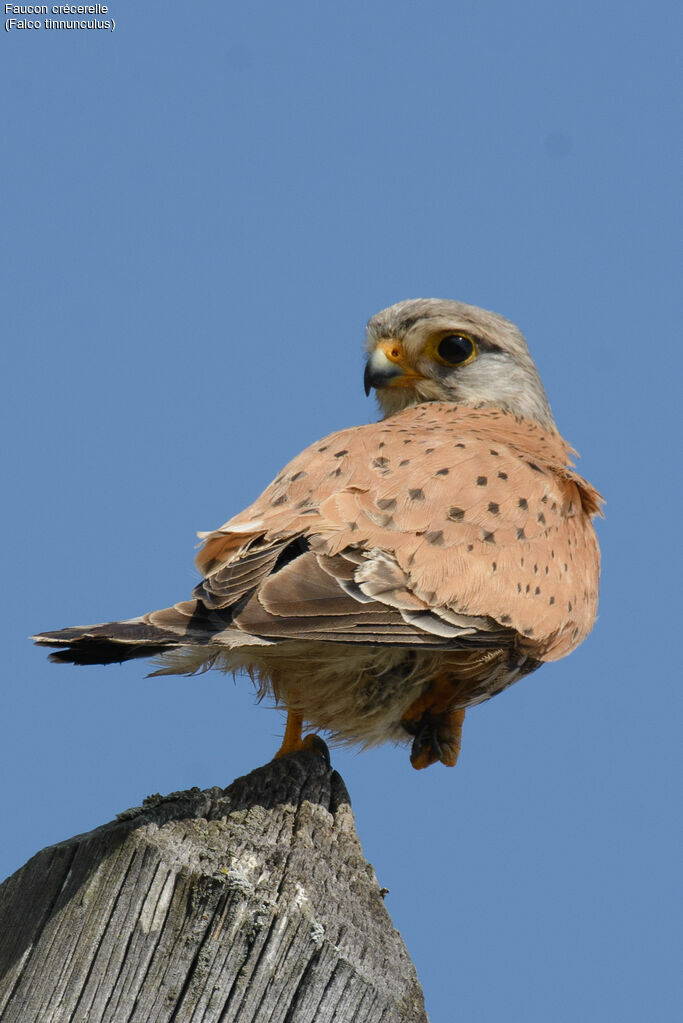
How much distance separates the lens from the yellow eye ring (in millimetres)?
5656

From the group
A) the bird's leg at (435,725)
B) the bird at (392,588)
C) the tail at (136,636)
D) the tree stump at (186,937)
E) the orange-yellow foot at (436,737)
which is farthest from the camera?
the orange-yellow foot at (436,737)

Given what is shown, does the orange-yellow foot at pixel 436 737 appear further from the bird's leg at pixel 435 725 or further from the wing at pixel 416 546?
the wing at pixel 416 546

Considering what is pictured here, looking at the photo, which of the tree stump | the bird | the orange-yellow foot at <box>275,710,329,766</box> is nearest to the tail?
the bird

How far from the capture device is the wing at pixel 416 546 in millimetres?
3484

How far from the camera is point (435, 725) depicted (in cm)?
451

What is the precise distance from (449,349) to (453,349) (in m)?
0.02

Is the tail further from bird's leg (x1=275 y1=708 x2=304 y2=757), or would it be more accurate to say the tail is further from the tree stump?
bird's leg (x1=275 y1=708 x2=304 y2=757)

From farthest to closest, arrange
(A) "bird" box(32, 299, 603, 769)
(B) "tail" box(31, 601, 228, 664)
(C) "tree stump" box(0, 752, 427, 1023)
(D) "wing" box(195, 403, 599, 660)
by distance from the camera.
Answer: (D) "wing" box(195, 403, 599, 660), (A) "bird" box(32, 299, 603, 769), (B) "tail" box(31, 601, 228, 664), (C) "tree stump" box(0, 752, 427, 1023)

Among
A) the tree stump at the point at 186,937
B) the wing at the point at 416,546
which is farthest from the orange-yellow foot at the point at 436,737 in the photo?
the tree stump at the point at 186,937

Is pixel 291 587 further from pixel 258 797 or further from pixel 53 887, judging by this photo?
pixel 53 887

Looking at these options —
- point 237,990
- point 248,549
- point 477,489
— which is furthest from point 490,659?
point 237,990

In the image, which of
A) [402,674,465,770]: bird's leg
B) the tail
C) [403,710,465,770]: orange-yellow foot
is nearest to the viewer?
the tail

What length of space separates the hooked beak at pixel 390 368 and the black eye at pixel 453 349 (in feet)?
0.49

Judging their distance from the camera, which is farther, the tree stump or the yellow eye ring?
the yellow eye ring
